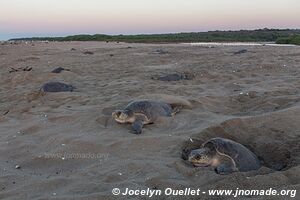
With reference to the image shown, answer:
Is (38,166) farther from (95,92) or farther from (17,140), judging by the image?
(95,92)

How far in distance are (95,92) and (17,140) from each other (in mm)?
3413

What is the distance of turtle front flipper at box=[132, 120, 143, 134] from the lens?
19.9 ft

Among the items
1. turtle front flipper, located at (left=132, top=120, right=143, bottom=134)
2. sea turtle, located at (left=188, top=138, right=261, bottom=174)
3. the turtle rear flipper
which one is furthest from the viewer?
the turtle rear flipper

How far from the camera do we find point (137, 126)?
618cm

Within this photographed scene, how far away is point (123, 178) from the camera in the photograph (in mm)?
4527

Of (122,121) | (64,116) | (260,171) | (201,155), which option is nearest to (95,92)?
(64,116)

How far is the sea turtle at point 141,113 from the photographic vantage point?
21.0 feet

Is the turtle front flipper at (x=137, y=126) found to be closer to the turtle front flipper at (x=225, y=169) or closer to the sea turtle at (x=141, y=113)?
the sea turtle at (x=141, y=113)

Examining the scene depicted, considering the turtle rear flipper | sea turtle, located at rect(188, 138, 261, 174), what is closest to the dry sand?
the turtle rear flipper

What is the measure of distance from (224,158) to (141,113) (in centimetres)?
196

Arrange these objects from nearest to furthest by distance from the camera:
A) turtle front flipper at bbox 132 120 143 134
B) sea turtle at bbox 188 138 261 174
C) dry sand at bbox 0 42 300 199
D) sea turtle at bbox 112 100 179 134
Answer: dry sand at bbox 0 42 300 199 → sea turtle at bbox 188 138 261 174 → turtle front flipper at bbox 132 120 143 134 → sea turtle at bbox 112 100 179 134

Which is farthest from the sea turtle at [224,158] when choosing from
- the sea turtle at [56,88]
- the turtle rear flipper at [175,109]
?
the sea turtle at [56,88]

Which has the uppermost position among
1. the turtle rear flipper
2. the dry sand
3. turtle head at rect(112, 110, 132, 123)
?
turtle head at rect(112, 110, 132, 123)

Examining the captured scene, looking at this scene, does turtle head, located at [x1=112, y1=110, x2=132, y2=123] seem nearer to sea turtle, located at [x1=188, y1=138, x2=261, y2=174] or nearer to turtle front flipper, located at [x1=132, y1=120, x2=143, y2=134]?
turtle front flipper, located at [x1=132, y1=120, x2=143, y2=134]
